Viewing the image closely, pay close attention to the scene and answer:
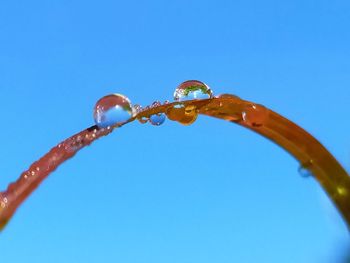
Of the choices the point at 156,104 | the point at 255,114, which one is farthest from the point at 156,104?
the point at 255,114

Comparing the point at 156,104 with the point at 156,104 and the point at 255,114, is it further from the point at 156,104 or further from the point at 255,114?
the point at 255,114

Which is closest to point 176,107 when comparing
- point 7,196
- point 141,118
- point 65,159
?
point 141,118

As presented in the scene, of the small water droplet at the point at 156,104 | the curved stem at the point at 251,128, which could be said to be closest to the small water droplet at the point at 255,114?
the curved stem at the point at 251,128

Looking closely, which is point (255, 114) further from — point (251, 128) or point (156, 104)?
point (156, 104)

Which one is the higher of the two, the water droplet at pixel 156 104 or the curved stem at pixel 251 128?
the water droplet at pixel 156 104

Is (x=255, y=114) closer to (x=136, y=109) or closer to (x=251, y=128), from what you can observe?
(x=251, y=128)

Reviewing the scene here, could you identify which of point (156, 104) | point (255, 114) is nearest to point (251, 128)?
point (255, 114)

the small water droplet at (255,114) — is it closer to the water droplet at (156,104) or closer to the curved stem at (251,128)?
the curved stem at (251,128)

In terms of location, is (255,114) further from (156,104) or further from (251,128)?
(156,104)
